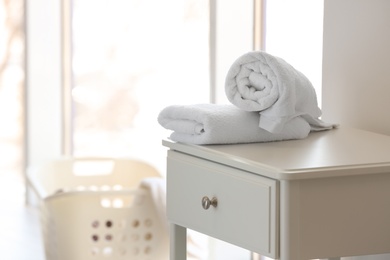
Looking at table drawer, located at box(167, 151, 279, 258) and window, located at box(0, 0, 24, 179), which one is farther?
window, located at box(0, 0, 24, 179)

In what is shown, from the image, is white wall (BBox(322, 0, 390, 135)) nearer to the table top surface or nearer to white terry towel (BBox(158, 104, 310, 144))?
the table top surface

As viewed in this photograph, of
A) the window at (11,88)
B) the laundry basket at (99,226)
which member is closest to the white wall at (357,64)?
the laundry basket at (99,226)

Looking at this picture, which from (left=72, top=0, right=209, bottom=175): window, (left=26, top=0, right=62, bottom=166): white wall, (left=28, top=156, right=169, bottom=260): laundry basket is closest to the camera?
(left=28, top=156, right=169, bottom=260): laundry basket

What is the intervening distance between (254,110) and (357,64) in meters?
0.39

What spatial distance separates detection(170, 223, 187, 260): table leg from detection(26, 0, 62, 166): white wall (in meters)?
1.77

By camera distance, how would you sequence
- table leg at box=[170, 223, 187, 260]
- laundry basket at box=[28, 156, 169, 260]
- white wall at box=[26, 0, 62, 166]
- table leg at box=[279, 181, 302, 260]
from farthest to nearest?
white wall at box=[26, 0, 62, 166] → laundry basket at box=[28, 156, 169, 260] → table leg at box=[170, 223, 187, 260] → table leg at box=[279, 181, 302, 260]

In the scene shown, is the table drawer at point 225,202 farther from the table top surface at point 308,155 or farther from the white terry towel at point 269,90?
the white terry towel at point 269,90

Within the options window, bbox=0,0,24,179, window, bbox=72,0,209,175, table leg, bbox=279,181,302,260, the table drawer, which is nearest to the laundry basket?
window, bbox=72,0,209,175

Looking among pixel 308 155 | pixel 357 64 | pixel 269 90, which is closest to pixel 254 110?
pixel 269 90

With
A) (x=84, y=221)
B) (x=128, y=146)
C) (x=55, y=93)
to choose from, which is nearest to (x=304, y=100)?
(x=84, y=221)

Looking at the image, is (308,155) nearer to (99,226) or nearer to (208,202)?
(208,202)

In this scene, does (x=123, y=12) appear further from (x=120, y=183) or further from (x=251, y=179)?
(x=251, y=179)

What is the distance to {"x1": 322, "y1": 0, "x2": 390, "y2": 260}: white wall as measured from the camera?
6.05 feet

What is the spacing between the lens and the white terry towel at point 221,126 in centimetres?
162
